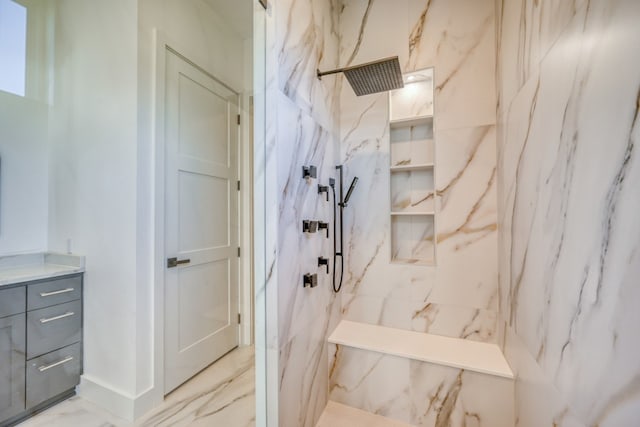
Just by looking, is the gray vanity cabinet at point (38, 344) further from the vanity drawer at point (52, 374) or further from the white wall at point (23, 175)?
the white wall at point (23, 175)

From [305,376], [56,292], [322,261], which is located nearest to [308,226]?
[322,261]

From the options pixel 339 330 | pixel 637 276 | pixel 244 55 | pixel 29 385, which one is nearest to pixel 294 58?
pixel 244 55

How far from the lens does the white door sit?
1905 millimetres

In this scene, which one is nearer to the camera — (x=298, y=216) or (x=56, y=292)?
(x=298, y=216)

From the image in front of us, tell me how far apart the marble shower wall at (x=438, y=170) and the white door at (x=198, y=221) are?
3.41 feet

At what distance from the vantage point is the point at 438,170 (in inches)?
76.9

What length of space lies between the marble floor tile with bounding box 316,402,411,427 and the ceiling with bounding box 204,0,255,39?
2.75 metres

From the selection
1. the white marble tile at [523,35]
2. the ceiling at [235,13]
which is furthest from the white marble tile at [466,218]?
the ceiling at [235,13]

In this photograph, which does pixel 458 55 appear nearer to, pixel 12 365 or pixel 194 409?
pixel 194 409

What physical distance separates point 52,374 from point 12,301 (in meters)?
0.57

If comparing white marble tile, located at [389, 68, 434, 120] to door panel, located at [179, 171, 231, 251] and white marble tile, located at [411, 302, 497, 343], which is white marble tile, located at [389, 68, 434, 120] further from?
door panel, located at [179, 171, 231, 251]

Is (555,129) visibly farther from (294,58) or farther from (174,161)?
(174,161)

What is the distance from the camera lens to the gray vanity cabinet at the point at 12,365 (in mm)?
1525

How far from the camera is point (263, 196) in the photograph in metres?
1.35
